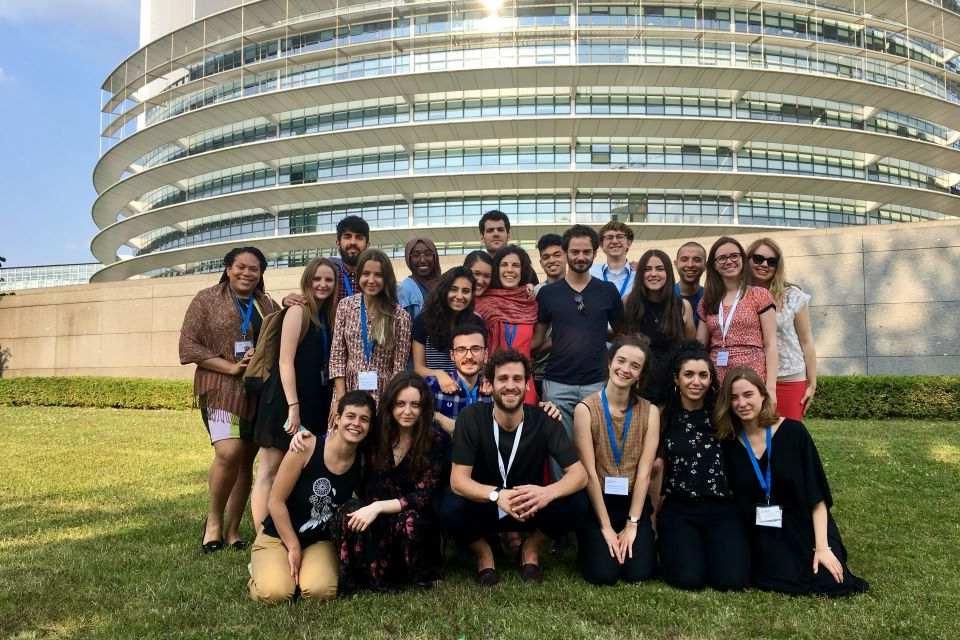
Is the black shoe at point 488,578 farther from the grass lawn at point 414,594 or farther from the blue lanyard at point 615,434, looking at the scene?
the blue lanyard at point 615,434

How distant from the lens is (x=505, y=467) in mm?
4008

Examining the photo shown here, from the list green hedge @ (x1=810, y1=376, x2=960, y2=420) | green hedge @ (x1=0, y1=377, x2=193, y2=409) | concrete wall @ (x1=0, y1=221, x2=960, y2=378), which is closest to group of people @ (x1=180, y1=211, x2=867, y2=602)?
green hedge @ (x1=810, y1=376, x2=960, y2=420)

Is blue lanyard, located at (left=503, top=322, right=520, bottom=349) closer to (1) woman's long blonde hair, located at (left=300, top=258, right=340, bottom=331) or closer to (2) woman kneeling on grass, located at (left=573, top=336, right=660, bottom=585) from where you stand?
(2) woman kneeling on grass, located at (left=573, top=336, right=660, bottom=585)

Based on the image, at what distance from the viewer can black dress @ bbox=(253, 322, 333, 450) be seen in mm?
4574

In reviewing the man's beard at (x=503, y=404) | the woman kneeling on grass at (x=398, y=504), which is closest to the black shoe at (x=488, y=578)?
the woman kneeling on grass at (x=398, y=504)

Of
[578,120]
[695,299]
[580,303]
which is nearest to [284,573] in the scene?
[580,303]

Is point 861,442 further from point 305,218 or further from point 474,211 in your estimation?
point 305,218

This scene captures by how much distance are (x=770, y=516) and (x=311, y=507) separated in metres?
2.83

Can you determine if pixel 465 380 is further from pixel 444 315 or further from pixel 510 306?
pixel 510 306

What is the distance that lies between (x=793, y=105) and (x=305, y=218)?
24.3 m

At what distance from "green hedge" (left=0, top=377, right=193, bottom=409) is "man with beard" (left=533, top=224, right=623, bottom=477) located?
13867mm

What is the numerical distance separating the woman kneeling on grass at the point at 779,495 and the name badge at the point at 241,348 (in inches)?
138

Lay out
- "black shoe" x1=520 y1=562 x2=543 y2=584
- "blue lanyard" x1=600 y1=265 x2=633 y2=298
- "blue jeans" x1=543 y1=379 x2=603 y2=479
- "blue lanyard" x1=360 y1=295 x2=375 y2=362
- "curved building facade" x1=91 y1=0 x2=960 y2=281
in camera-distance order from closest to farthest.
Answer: "black shoe" x1=520 y1=562 x2=543 y2=584 → "blue lanyard" x1=360 y1=295 x2=375 y2=362 → "blue jeans" x1=543 y1=379 x2=603 y2=479 → "blue lanyard" x1=600 y1=265 x2=633 y2=298 → "curved building facade" x1=91 y1=0 x2=960 y2=281

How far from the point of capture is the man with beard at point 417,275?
526 centimetres
